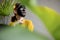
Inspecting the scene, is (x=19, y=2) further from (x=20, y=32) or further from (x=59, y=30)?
(x=59, y=30)

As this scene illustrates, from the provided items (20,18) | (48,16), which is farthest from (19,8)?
(48,16)

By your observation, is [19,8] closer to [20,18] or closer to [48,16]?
[20,18]

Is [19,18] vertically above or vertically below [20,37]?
above

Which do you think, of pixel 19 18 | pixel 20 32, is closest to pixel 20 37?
pixel 20 32

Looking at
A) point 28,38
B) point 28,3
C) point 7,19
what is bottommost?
point 28,38

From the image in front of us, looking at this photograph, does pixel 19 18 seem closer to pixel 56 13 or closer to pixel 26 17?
pixel 26 17

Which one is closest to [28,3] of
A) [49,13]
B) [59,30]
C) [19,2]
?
[19,2]
